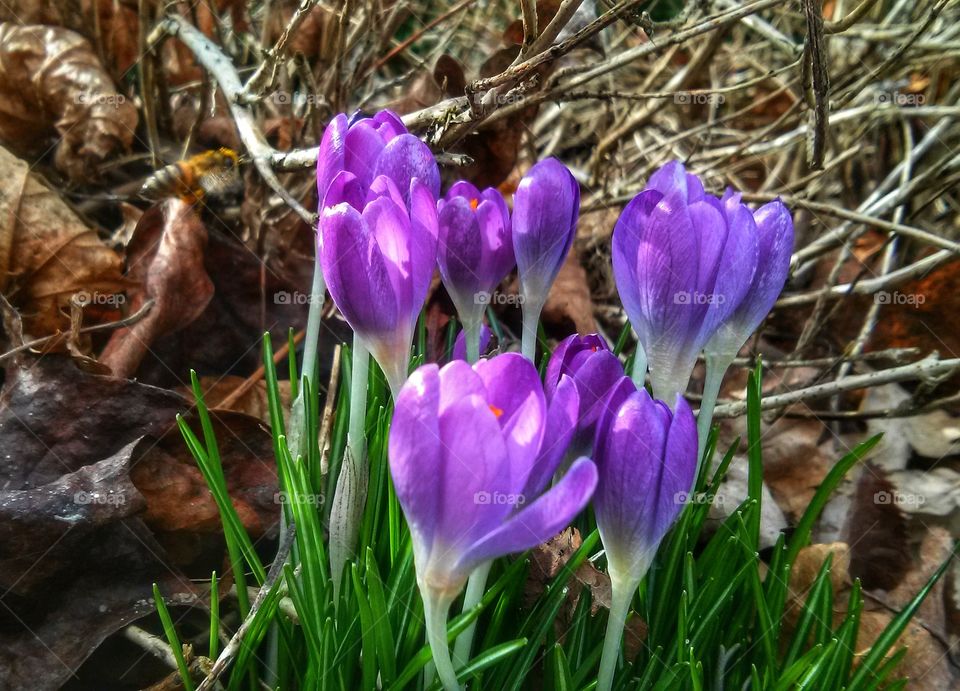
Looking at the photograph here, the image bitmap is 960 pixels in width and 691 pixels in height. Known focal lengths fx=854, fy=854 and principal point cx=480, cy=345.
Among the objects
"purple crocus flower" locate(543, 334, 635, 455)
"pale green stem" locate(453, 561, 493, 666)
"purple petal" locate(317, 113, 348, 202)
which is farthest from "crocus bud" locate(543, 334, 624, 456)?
"purple petal" locate(317, 113, 348, 202)

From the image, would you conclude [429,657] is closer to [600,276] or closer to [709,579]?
[709,579]

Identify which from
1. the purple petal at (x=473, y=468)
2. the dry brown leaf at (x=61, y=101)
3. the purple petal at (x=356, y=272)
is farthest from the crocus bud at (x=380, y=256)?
the dry brown leaf at (x=61, y=101)

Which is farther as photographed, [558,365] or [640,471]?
[558,365]

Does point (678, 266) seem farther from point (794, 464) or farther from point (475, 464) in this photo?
point (794, 464)

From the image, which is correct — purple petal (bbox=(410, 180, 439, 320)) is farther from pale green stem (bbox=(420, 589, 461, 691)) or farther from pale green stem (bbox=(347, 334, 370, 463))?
pale green stem (bbox=(420, 589, 461, 691))

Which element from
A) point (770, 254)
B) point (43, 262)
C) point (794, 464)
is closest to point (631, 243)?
point (770, 254)

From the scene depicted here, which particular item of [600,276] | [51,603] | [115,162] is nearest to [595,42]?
[600,276]

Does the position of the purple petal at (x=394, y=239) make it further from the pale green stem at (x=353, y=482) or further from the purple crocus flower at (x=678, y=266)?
the purple crocus flower at (x=678, y=266)
